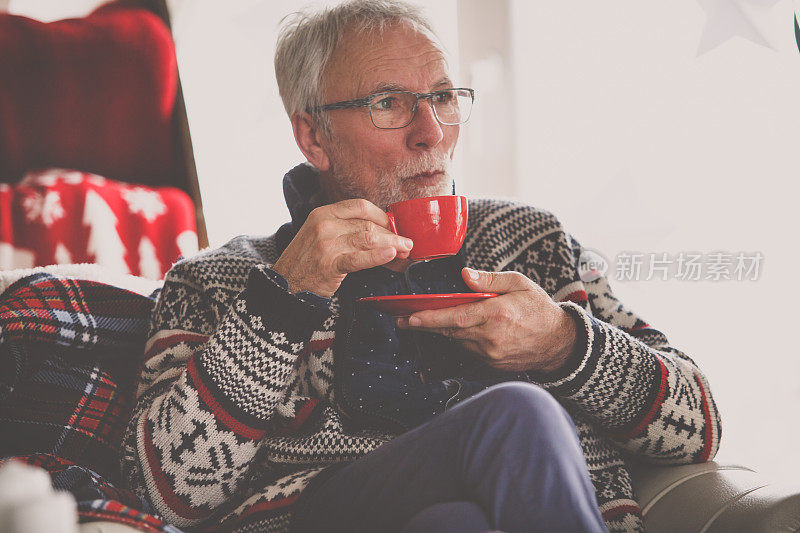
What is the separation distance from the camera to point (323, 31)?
1439 mm

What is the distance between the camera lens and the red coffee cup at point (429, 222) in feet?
3.40

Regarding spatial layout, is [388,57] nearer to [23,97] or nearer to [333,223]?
[333,223]

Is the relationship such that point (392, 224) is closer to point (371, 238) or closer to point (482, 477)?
point (371, 238)

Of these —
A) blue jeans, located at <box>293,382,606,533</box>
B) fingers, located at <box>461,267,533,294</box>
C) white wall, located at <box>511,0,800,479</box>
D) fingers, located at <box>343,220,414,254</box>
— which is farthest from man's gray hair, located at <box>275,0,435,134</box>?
white wall, located at <box>511,0,800,479</box>

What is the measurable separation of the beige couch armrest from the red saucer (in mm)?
508

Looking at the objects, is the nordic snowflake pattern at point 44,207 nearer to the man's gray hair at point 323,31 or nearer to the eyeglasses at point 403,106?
the man's gray hair at point 323,31

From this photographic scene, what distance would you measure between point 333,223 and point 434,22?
28.7 inches

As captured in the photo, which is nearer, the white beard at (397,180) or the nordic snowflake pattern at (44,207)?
the white beard at (397,180)

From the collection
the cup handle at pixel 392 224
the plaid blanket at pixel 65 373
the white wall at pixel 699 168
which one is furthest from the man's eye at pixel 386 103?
the white wall at pixel 699 168

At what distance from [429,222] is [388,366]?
1.02 feet

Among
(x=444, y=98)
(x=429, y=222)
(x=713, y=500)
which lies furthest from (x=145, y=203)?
(x=713, y=500)

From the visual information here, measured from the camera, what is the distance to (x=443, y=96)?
137cm

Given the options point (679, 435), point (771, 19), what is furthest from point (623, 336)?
point (771, 19)

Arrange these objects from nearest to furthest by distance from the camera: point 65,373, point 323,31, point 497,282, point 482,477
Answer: point 482,477 < point 497,282 < point 65,373 < point 323,31
